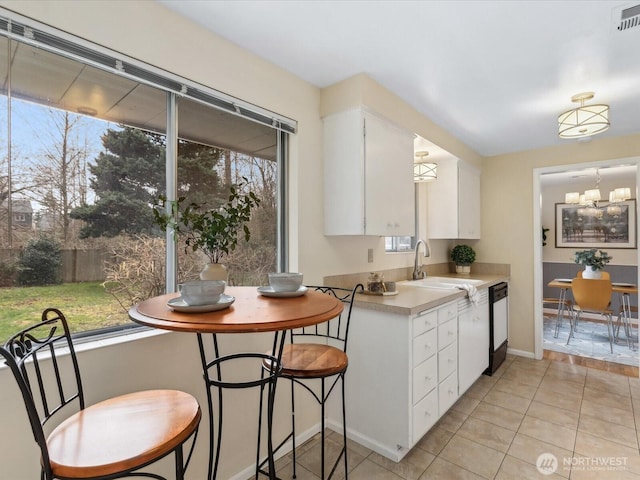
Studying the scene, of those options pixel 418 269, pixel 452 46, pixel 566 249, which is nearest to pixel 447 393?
pixel 418 269

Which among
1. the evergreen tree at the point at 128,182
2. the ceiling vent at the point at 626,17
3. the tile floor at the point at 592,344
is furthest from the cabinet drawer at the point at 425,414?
the tile floor at the point at 592,344

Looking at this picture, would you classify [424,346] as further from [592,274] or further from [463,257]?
[592,274]

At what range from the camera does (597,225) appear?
5.71 meters

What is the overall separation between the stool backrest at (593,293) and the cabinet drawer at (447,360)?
9.61ft

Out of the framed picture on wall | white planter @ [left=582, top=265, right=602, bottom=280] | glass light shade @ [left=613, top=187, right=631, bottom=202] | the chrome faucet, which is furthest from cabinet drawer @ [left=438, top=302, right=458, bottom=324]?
the framed picture on wall

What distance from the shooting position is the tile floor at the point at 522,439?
1913 mm

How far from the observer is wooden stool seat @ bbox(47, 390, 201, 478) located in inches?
32.4

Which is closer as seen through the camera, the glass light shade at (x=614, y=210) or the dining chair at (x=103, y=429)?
the dining chair at (x=103, y=429)

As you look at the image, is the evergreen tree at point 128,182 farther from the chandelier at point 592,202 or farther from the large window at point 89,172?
the chandelier at point 592,202

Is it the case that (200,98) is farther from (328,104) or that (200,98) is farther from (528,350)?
(528,350)

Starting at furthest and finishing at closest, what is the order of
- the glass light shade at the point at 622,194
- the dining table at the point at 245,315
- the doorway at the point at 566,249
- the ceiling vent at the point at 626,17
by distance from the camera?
the glass light shade at the point at 622,194
the doorway at the point at 566,249
the ceiling vent at the point at 626,17
the dining table at the point at 245,315

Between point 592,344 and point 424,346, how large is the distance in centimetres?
368

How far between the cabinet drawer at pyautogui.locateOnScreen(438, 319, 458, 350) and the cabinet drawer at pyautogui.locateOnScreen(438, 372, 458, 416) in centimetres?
26

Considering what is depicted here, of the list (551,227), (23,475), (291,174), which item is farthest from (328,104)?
(551,227)
